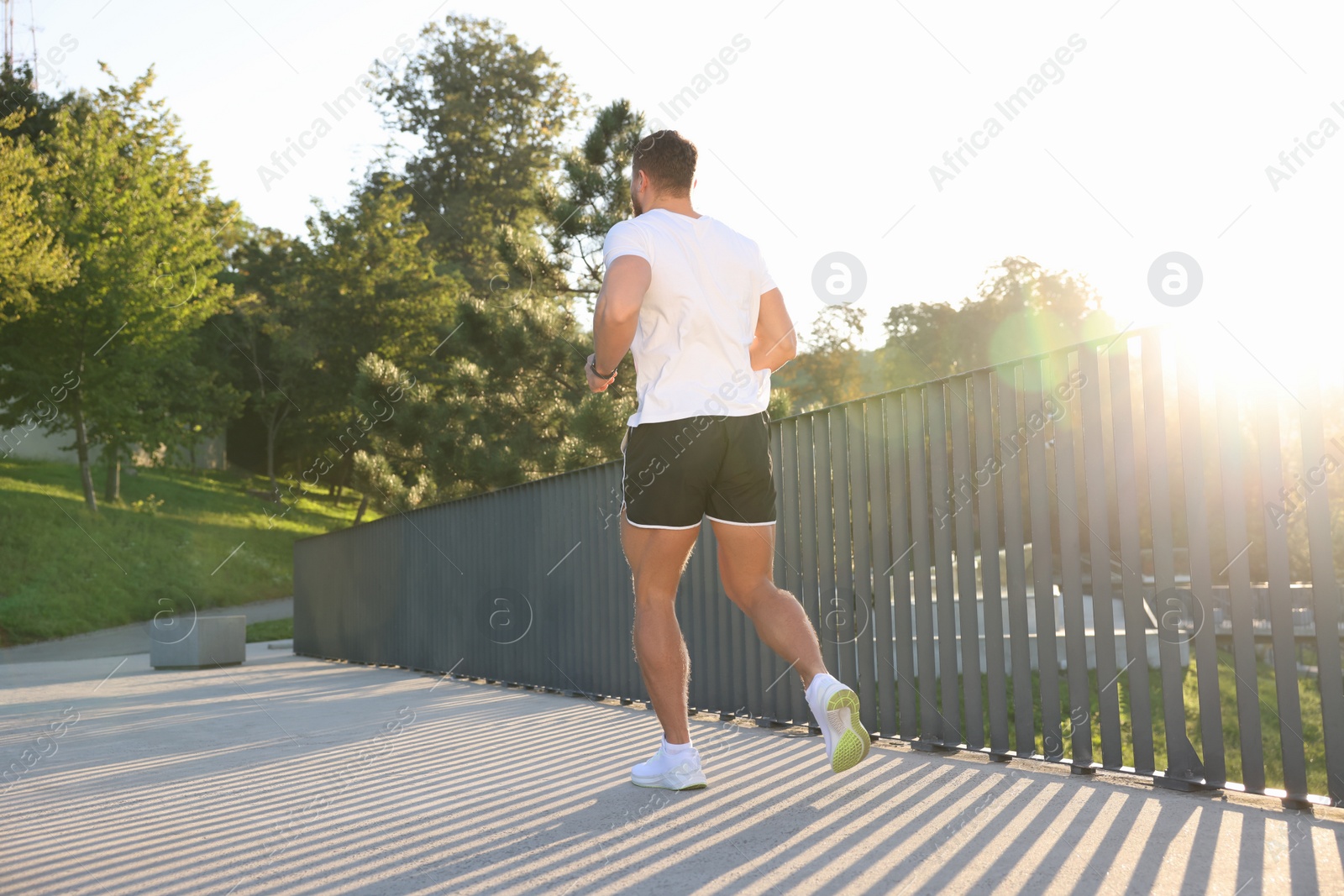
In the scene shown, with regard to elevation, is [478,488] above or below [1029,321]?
below

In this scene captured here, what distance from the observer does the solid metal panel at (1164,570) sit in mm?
2965

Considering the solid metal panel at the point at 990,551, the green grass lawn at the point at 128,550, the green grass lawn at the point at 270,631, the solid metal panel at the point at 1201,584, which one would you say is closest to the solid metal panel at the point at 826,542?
the solid metal panel at the point at 990,551

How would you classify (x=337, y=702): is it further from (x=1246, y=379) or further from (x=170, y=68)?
(x=170, y=68)

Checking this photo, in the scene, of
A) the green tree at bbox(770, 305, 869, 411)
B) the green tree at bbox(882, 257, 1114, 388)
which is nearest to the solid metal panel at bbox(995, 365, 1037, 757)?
the green tree at bbox(770, 305, 869, 411)

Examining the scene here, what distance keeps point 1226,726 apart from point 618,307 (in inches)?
293

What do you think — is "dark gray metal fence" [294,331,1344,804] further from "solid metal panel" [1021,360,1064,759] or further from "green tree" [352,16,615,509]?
"green tree" [352,16,615,509]

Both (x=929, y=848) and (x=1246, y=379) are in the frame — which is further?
(x=1246, y=379)

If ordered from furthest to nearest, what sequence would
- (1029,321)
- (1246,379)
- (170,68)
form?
(1029,321) → (170,68) → (1246,379)

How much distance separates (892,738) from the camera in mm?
4074

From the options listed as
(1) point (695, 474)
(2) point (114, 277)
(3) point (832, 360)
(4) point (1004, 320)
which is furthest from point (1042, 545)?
(4) point (1004, 320)

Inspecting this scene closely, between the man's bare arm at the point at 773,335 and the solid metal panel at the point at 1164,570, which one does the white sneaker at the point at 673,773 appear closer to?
the man's bare arm at the point at 773,335

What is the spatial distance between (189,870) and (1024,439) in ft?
8.77

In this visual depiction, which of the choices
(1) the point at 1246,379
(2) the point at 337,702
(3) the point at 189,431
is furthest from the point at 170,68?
(1) the point at 1246,379

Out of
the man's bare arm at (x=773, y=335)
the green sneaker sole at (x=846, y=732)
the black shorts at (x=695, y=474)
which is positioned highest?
the man's bare arm at (x=773, y=335)
